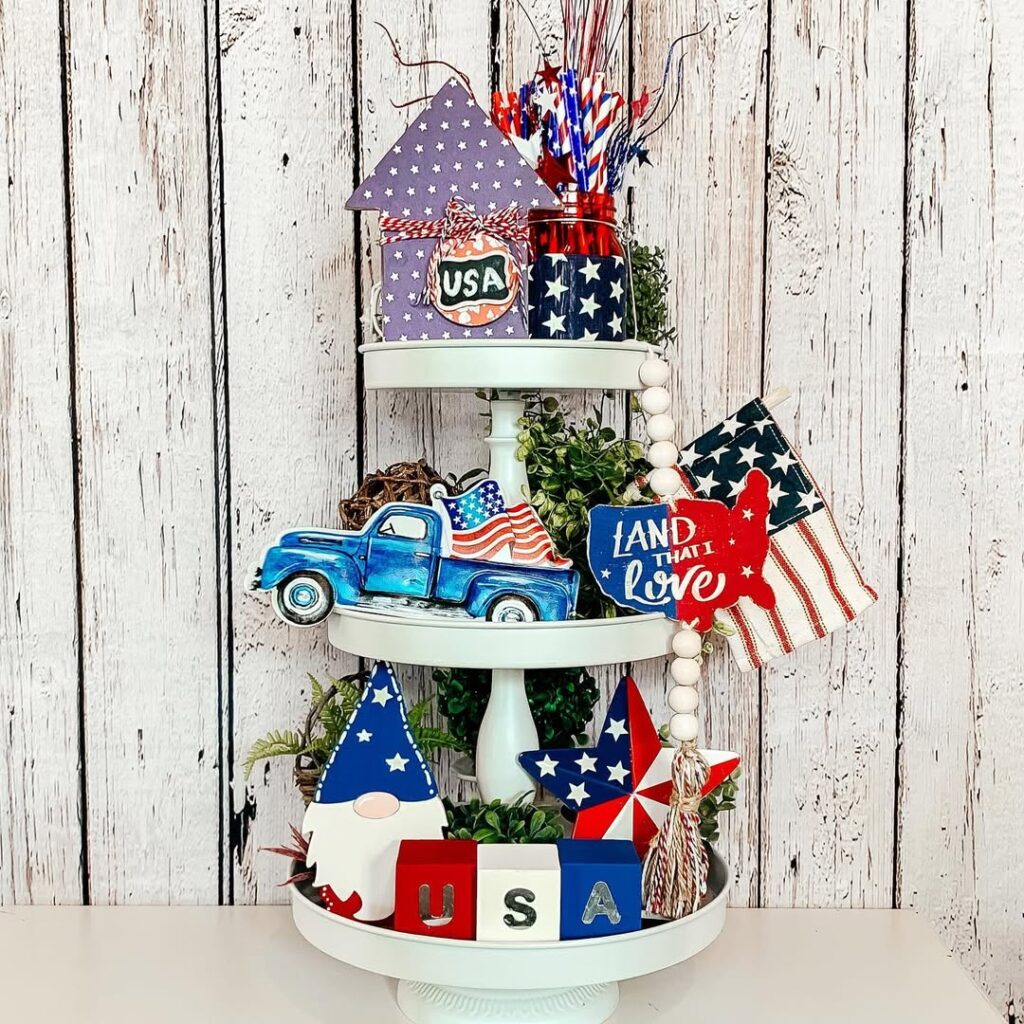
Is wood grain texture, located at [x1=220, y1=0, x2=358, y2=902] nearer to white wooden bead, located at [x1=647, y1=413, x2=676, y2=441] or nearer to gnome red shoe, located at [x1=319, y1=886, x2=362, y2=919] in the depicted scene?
gnome red shoe, located at [x1=319, y1=886, x2=362, y2=919]

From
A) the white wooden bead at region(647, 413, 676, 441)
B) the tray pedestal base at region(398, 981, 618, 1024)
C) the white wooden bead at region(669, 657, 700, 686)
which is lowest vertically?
the tray pedestal base at region(398, 981, 618, 1024)

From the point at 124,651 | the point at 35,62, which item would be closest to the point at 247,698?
the point at 124,651

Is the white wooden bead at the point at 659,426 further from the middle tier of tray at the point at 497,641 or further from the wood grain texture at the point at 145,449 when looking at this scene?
the wood grain texture at the point at 145,449

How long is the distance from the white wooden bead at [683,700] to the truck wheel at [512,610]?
147 millimetres

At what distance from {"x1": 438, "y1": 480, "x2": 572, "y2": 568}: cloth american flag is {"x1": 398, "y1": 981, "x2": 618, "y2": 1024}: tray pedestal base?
341mm

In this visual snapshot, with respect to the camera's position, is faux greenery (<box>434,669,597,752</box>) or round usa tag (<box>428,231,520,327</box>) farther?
faux greenery (<box>434,669,597,752</box>)

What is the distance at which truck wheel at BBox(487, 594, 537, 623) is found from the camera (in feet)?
2.89

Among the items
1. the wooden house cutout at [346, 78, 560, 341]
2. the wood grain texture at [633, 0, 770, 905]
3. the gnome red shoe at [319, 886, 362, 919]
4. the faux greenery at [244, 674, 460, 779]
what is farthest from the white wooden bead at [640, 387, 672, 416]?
the gnome red shoe at [319, 886, 362, 919]

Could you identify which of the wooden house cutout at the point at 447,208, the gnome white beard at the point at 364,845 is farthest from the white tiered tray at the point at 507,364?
the gnome white beard at the point at 364,845

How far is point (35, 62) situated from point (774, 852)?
1.11 meters

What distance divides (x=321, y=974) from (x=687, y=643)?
1.49ft

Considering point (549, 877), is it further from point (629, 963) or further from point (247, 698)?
point (247, 698)

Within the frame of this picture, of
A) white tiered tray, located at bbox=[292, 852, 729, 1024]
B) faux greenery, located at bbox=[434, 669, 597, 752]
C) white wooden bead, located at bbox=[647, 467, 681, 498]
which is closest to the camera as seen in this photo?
white tiered tray, located at bbox=[292, 852, 729, 1024]

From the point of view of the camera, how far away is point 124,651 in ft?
3.76
